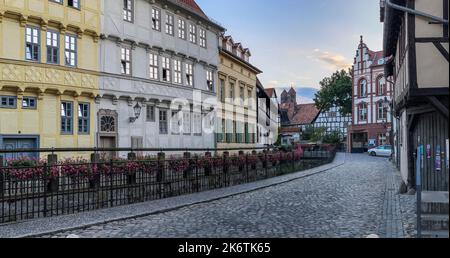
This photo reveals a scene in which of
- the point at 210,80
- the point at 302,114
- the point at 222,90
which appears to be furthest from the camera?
the point at 302,114

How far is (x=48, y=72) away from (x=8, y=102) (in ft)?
7.63

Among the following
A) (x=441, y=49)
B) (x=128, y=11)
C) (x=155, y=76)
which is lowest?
(x=441, y=49)

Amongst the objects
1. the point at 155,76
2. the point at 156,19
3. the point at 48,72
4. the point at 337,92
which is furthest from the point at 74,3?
the point at 337,92

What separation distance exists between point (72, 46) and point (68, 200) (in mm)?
12645

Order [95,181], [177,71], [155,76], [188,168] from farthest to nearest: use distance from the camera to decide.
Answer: [177,71] → [155,76] → [188,168] → [95,181]

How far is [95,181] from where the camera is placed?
464 inches

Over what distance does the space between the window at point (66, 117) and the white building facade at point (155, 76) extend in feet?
5.40

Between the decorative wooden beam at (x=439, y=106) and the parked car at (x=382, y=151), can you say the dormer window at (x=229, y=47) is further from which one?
the decorative wooden beam at (x=439, y=106)

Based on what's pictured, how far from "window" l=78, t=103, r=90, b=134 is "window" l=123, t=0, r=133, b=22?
5836mm

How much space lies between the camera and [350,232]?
848 cm

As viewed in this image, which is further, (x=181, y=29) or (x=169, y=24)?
(x=181, y=29)

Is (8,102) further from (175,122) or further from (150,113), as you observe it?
(175,122)
